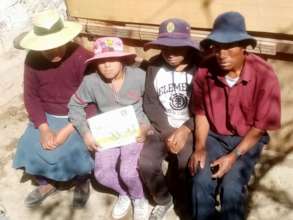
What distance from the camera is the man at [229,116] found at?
329cm

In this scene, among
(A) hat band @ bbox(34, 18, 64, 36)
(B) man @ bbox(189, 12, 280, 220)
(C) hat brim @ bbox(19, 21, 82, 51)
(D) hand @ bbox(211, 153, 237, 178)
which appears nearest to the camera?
(B) man @ bbox(189, 12, 280, 220)

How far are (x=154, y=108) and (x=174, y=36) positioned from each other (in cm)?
66

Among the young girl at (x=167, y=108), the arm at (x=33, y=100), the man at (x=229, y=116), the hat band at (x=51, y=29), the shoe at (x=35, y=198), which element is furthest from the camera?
the shoe at (x=35, y=198)

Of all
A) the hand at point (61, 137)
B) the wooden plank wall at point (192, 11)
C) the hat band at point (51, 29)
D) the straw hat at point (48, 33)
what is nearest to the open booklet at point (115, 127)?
the hand at point (61, 137)

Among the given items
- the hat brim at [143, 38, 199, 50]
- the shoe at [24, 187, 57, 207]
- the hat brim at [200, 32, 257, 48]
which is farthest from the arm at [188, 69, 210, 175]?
the shoe at [24, 187, 57, 207]

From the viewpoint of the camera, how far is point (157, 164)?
3.81 metres

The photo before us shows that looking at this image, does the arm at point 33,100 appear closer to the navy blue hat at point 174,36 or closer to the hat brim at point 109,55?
the hat brim at point 109,55

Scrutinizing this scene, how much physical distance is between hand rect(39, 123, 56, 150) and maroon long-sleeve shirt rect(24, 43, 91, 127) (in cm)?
6

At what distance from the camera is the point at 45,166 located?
4117mm

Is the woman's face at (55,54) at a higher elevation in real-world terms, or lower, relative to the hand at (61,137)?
higher

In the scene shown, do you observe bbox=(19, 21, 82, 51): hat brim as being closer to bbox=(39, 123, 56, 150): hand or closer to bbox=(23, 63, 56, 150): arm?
bbox=(23, 63, 56, 150): arm

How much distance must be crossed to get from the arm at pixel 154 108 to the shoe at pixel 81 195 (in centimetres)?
94

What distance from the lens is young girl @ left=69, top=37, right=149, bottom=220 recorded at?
12.8 feet

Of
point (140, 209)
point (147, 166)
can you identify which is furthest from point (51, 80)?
point (140, 209)
